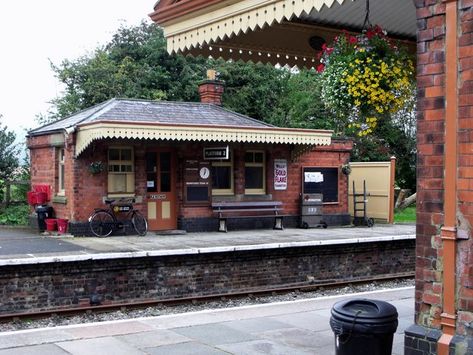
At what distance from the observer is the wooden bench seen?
17.0 metres

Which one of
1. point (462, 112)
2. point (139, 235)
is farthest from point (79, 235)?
point (462, 112)

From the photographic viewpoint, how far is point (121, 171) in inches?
628

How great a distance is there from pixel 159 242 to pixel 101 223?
2.17 meters

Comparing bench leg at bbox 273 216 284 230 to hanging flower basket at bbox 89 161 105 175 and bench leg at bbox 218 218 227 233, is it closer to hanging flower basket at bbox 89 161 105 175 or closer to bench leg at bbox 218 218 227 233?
bench leg at bbox 218 218 227 233

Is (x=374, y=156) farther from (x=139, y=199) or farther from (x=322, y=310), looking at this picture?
(x=322, y=310)

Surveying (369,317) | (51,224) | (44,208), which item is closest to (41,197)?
(44,208)

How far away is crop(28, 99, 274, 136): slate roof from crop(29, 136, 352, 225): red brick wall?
2.18ft

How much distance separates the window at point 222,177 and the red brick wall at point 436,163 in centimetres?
1286

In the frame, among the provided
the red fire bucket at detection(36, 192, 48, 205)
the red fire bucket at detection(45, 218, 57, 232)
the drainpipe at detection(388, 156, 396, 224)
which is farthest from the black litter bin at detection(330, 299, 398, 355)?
the drainpipe at detection(388, 156, 396, 224)

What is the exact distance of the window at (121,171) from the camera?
51.9ft

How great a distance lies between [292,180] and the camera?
61.0ft

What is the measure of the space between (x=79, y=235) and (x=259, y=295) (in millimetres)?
5747

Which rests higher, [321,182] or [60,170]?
[60,170]

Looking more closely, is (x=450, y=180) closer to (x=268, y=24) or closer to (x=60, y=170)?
(x=268, y=24)
